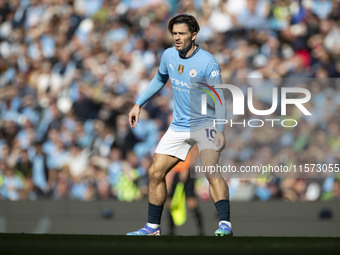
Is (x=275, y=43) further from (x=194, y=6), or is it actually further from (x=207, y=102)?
(x=207, y=102)

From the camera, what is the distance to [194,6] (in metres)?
10.2

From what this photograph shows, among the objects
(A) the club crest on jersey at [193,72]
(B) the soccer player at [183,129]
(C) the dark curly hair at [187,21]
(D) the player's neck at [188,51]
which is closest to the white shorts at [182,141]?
(B) the soccer player at [183,129]

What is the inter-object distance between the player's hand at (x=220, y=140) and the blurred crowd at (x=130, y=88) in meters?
2.82

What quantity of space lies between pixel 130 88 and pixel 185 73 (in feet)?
13.9

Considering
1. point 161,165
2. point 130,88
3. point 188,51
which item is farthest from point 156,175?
point 130,88

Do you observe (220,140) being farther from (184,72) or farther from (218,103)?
(184,72)

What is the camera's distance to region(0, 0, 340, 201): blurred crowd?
845 centimetres

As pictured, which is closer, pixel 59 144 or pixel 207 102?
pixel 207 102

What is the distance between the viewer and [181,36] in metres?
5.55

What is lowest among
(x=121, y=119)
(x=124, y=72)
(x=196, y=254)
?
(x=196, y=254)

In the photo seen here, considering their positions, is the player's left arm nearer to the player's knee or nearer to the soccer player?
the soccer player

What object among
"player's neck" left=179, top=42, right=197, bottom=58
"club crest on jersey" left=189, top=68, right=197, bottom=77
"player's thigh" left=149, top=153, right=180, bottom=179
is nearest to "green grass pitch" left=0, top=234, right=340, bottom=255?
"player's thigh" left=149, top=153, right=180, bottom=179

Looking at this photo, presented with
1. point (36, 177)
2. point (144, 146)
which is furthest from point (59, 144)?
point (144, 146)

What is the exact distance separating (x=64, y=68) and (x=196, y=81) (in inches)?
202
